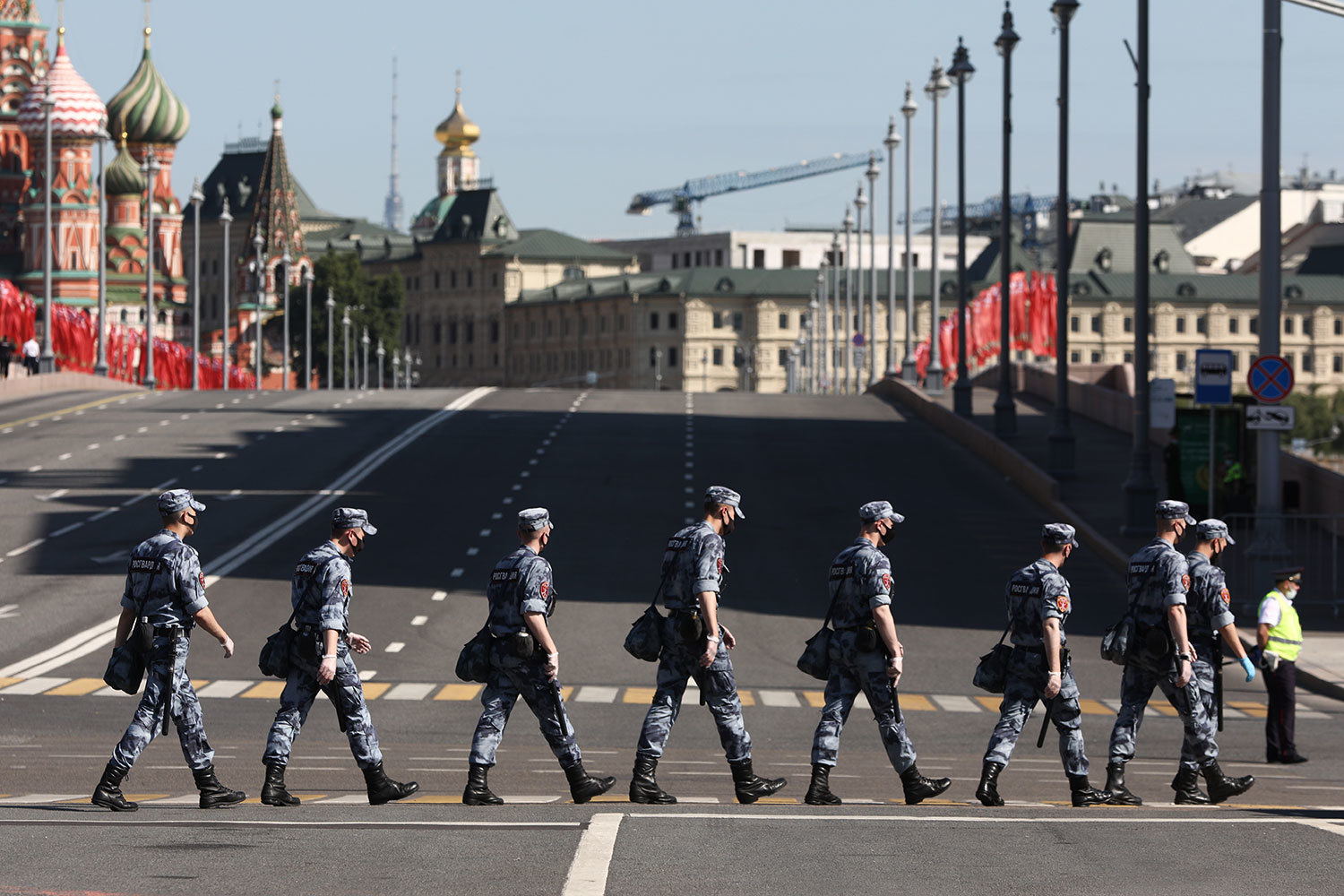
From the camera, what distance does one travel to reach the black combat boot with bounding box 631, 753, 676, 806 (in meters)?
12.8

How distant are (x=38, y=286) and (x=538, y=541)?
163640 mm

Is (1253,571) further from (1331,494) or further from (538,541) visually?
(538,541)

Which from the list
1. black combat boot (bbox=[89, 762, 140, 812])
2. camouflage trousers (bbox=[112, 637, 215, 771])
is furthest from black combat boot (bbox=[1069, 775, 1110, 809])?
black combat boot (bbox=[89, 762, 140, 812])

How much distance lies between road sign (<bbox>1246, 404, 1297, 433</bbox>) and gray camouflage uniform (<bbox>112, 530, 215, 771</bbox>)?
1550 centimetres

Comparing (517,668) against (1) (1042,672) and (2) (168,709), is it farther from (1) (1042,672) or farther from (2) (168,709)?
(1) (1042,672)

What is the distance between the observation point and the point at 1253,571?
26297 mm

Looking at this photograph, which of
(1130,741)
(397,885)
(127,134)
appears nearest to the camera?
(397,885)

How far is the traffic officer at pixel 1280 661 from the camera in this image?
660 inches

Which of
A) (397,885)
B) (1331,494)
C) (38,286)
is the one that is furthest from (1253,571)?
(38,286)

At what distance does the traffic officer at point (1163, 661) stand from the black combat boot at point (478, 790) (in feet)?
12.4

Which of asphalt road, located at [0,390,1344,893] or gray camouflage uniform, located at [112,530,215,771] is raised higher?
gray camouflage uniform, located at [112,530,215,771]

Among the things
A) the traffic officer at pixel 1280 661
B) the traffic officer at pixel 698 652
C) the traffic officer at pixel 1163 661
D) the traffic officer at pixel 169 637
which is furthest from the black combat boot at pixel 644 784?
the traffic officer at pixel 1280 661

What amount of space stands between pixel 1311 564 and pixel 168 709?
745 inches

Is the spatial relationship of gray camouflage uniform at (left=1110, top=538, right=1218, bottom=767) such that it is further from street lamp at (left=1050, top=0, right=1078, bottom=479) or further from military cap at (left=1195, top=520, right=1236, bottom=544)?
street lamp at (left=1050, top=0, right=1078, bottom=479)
